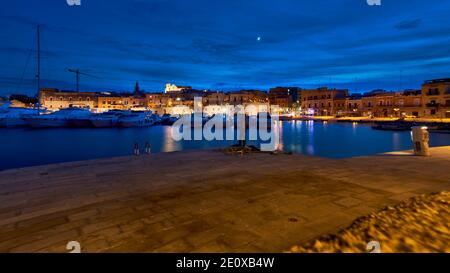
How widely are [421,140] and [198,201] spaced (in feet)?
29.2

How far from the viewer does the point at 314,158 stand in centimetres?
927

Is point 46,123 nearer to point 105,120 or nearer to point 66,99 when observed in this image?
point 105,120

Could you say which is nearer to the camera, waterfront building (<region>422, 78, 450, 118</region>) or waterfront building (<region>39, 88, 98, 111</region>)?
waterfront building (<region>422, 78, 450, 118</region>)

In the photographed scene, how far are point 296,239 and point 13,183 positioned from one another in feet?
22.4

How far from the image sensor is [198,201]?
4.89m

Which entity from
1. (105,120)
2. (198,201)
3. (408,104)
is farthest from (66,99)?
(198,201)

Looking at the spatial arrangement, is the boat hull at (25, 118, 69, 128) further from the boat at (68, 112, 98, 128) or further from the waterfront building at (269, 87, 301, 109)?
the waterfront building at (269, 87, 301, 109)

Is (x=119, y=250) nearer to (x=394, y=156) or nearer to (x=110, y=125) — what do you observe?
(x=394, y=156)

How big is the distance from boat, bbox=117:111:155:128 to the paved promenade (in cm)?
4615

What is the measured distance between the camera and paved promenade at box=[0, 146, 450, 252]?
3416 mm

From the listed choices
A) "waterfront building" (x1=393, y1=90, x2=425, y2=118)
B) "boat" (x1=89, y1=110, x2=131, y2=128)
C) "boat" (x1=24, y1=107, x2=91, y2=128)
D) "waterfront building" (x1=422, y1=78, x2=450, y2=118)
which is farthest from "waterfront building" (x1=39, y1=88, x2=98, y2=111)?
"waterfront building" (x1=422, y1=78, x2=450, y2=118)

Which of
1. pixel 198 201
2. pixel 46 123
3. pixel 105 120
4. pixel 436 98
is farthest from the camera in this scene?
pixel 105 120

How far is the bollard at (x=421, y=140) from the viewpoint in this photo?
31.4ft

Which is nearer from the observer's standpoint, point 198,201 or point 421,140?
point 198,201
